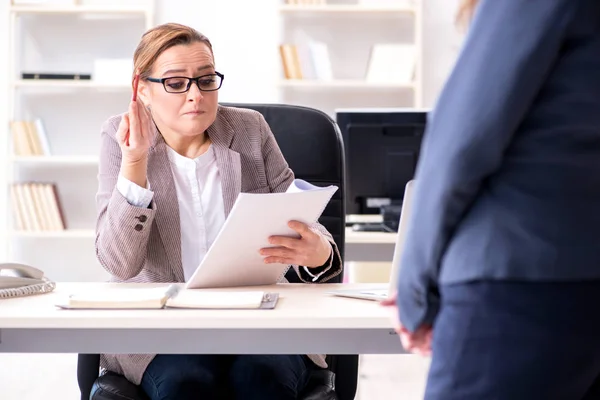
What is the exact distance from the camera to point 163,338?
1361 millimetres

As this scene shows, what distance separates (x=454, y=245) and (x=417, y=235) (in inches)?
1.7

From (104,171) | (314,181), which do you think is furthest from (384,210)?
(104,171)

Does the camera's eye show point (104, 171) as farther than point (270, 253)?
Yes

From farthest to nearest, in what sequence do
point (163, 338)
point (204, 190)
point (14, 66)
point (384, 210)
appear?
point (14, 66) < point (384, 210) < point (204, 190) < point (163, 338)

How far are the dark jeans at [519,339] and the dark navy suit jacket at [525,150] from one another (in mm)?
17

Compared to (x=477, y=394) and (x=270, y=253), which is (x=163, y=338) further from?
(x=477, y=394)

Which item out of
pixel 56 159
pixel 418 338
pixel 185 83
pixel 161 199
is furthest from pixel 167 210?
pixel 56 159

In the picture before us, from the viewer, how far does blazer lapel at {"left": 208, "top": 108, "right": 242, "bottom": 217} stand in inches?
75.6

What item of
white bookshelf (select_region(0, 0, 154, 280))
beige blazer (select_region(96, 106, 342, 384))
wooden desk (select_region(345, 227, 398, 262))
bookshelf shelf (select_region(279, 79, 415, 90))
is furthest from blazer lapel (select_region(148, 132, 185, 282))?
white bookshelf (select_region(0, 0, 154, 280))

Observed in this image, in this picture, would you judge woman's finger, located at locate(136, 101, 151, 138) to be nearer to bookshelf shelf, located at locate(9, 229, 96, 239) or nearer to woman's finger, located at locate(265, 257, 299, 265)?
woman's finger, located at locate(265, 257, 299, 265)

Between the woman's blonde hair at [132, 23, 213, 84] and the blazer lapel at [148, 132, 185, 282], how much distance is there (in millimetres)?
231

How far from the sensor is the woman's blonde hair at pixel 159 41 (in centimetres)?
197

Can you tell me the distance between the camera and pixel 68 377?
3.70 metres

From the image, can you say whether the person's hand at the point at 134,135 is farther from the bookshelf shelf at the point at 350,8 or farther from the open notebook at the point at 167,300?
the bookshelf shelf at the point at 350,8
